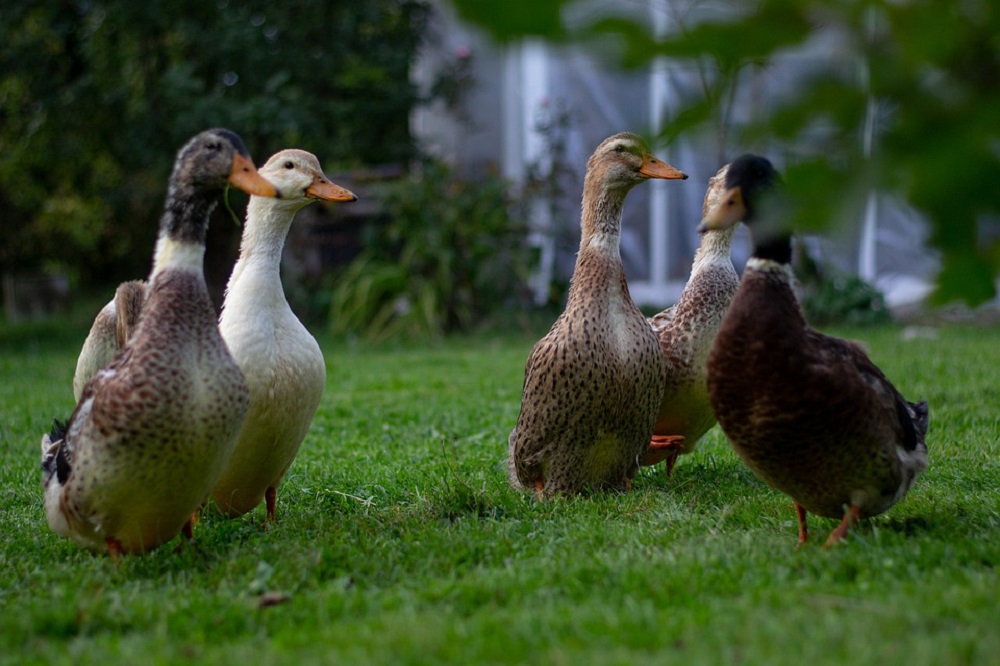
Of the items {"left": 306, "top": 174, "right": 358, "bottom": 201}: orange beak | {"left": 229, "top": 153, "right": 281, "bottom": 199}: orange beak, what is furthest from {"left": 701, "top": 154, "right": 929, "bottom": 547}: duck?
{"left": 306, "top": 174, "right": 358, "bottom": 201}: orange beak

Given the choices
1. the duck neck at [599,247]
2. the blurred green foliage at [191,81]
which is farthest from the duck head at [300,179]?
the blurred green foliage at [191,81]

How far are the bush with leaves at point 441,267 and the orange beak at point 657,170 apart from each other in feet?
20.2

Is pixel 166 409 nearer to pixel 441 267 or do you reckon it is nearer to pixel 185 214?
pixel 185 214

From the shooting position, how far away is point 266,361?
379 centimetres

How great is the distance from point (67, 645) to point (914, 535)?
262 cm

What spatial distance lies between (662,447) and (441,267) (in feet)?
20.5

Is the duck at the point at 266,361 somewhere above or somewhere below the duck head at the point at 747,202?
below

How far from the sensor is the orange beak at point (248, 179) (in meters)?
3.33

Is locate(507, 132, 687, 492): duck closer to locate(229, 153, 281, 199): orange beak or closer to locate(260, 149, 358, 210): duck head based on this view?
locate(260, 149, 358, 210): duck head

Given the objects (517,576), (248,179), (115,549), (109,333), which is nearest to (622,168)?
(248,179)

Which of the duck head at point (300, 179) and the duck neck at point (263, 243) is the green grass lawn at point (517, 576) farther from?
the duck head at point (300, 179)

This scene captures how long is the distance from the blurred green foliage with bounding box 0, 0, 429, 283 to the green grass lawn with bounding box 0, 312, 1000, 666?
238 inches

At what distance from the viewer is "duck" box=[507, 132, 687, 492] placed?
402 cm

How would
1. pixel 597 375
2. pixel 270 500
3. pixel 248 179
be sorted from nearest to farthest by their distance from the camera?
pixel 248 179
pixel 597 375
pixel 270 500
